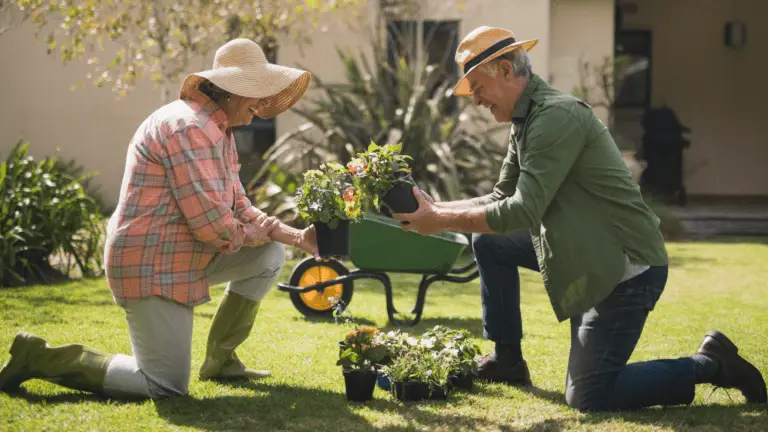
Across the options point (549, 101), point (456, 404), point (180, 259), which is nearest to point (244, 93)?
point (180, 259)

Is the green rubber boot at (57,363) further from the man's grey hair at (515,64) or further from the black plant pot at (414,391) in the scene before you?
the man's grey hair at (515,64)

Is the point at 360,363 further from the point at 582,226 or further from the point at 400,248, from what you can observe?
the point at 400,248

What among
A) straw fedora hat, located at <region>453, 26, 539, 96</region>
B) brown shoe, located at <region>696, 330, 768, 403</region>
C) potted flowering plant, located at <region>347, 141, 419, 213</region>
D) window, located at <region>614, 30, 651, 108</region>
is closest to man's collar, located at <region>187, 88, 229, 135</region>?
potted flowering plant, located at <region>347, 141, 419, 213</region>

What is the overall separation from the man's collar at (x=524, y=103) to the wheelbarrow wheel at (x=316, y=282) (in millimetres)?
2615

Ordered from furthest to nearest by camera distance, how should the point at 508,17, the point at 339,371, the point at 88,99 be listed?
1. the point at 88,99
2. the point at 508,17
3. the point at 339,371

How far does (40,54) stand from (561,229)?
34.8ft

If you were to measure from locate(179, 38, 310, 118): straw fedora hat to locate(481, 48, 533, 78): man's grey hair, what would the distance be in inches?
33.8

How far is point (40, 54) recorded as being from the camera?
13.0m

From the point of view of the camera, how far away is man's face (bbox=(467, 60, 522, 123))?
399 centimetres

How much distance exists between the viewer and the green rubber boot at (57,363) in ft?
13.5

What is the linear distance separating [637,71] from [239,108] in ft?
37.9

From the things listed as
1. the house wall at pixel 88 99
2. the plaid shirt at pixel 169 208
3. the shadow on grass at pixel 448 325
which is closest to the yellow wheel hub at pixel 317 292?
the shadow on grass at pixel 448 325

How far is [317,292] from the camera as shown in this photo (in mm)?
6461

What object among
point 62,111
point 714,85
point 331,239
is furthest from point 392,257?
point 714,85
